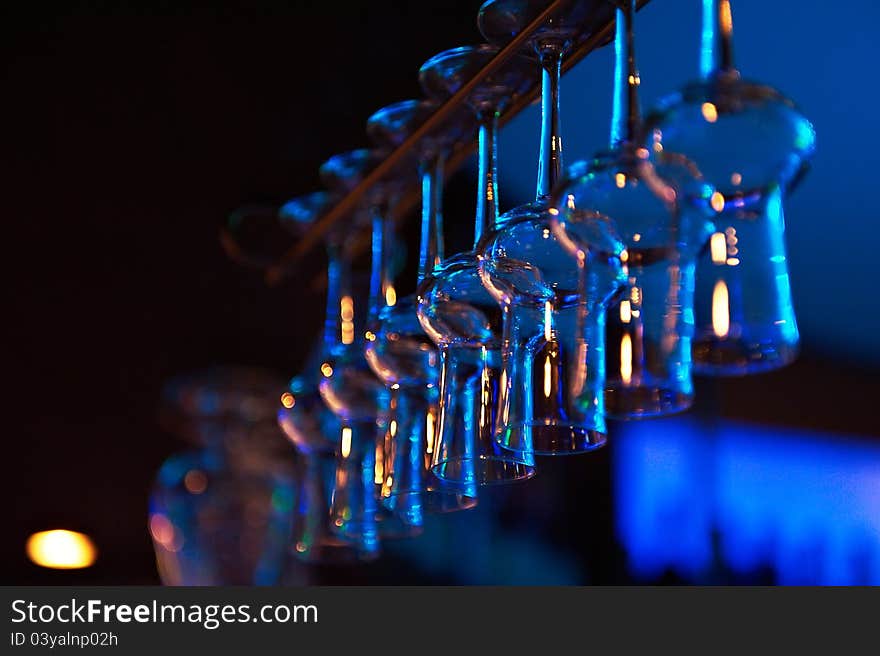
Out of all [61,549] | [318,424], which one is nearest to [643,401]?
[318,424]

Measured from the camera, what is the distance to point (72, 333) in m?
Answer: 2.12

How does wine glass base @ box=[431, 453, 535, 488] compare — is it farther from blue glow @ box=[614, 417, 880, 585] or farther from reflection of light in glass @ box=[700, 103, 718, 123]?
blue glow @ box=[614, 417, 880, 585]

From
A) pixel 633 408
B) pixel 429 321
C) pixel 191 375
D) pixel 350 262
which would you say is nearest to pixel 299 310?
pixel 191 375

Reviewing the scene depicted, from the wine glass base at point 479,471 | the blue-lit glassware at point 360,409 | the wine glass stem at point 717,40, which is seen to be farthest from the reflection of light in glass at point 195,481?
the wine glass stem at point 717,40

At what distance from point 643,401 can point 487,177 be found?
11.8 inches

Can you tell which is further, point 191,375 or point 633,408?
point 191,375

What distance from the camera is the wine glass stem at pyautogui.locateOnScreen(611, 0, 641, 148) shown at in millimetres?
744

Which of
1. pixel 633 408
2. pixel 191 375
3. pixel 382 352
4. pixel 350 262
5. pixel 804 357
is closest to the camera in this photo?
pixel 633 408

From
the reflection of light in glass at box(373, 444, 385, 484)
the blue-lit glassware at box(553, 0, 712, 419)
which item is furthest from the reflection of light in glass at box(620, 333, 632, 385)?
the reflection of light in glass at box(373, 444, 385, 484)

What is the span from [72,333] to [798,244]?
4.49 ft

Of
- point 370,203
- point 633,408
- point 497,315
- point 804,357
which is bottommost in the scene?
point 633,408

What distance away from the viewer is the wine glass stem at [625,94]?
744mm

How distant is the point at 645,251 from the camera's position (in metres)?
0.69

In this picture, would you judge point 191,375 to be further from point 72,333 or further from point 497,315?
point 497,315
